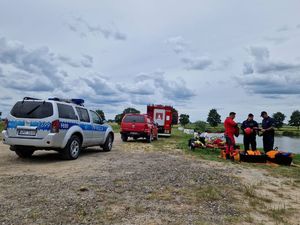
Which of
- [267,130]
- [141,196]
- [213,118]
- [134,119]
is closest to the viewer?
[141,196]

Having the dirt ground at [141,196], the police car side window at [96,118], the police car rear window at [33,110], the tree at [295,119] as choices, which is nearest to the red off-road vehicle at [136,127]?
the police car side window at [96,118]

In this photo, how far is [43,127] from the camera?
10.4m

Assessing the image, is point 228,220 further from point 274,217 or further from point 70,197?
point 70,197

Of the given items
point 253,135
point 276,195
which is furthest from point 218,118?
point 276,195

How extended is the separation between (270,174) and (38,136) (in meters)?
6.95

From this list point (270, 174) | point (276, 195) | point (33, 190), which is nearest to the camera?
point (33, 190)

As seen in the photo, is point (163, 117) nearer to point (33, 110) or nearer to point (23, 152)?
point (23, 152)

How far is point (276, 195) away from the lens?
23.0 feet

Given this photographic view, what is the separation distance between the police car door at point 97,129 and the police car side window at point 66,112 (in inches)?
65.9

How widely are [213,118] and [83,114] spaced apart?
100396mm

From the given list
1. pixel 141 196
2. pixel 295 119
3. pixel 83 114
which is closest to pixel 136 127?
pixel 83 114

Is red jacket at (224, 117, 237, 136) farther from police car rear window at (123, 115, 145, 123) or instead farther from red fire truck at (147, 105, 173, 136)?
red fire truck at (147, 105, 173, 136)

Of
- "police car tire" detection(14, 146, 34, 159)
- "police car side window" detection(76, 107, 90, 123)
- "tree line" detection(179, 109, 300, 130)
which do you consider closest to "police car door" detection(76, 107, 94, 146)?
"police car side window" detection(76, 107, 90, 123)

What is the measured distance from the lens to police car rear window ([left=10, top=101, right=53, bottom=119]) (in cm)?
1063
